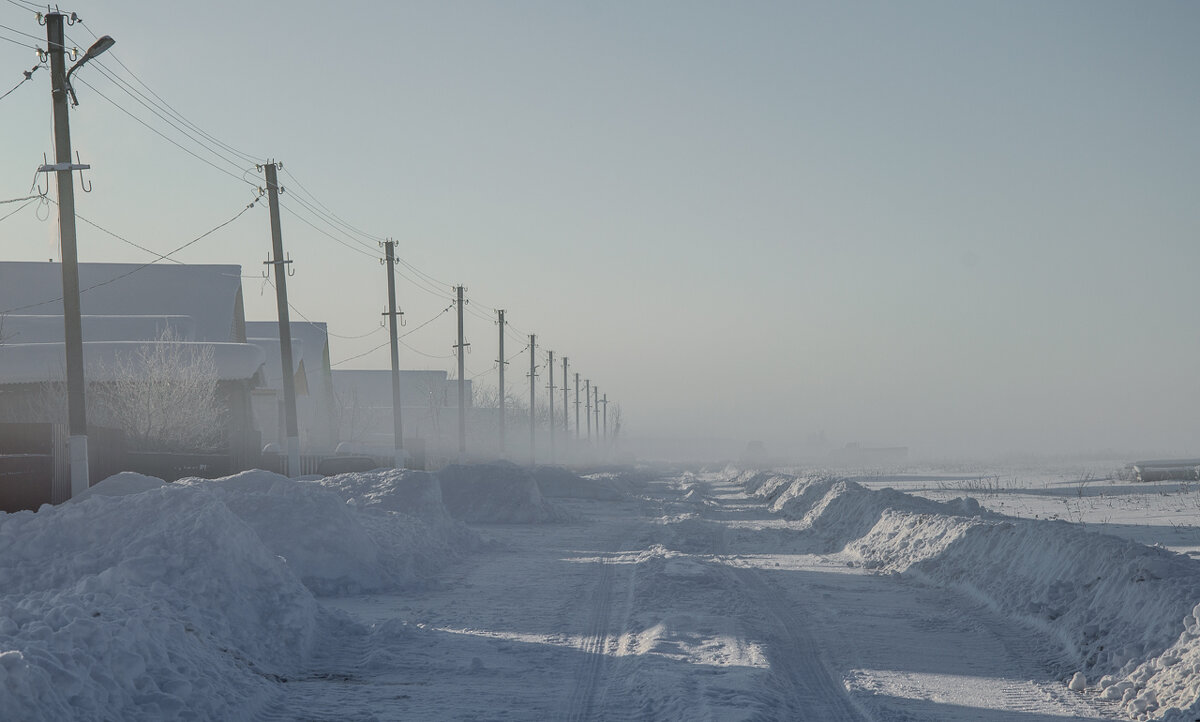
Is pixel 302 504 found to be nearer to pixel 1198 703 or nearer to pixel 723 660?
pixel 723 660

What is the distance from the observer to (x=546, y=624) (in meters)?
10.3

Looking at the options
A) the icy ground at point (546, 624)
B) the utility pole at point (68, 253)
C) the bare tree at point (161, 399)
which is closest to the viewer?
the icy ground at point (546, 624)

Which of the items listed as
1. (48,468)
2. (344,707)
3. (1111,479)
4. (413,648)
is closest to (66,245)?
(48,468)

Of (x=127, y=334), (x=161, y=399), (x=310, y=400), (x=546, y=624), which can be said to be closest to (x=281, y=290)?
(x=161, y=399)

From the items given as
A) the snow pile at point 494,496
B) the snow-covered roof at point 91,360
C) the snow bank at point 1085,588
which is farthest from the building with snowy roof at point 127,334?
the snow bank at point 1085,588

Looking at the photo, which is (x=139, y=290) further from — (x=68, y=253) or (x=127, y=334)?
(x=68, y=253)

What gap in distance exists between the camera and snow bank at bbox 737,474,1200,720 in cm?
715

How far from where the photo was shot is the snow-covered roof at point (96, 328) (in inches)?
1505

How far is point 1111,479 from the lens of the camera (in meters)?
41.0

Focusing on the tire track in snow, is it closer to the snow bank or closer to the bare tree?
the snow bank

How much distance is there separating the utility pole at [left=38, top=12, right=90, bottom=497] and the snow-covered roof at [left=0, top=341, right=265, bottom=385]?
46.2 feet

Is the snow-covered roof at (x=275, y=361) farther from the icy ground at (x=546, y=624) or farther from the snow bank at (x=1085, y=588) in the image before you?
the snow bank at (x=1085, y=588)

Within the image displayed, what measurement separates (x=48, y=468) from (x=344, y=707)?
15.4 metres

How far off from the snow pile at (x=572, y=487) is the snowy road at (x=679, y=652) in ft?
74.4
